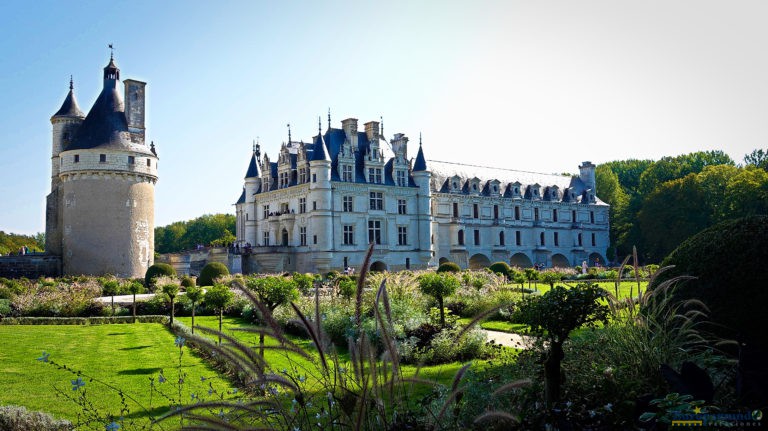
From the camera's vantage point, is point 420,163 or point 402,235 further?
point 420,163

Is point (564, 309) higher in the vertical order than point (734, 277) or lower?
lower

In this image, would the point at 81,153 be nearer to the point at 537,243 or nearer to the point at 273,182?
the point at 273,182

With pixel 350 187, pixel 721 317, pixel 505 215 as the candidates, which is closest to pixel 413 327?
pixel 721 317

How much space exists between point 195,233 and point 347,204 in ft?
144

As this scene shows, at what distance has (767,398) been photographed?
151 inches

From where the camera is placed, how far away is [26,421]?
6.18 m

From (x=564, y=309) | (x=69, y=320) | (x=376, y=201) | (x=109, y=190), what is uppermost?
(x=109, y=190)

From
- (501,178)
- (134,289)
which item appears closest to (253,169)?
(501,178)

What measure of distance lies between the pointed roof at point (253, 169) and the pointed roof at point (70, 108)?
41.2ft

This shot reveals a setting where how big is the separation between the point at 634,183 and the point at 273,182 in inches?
1883

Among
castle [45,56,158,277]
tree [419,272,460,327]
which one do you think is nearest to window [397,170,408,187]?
castle [45,56,158,277]

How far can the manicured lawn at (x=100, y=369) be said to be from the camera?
7.79 m

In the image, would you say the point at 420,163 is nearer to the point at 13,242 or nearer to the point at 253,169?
the point at 253,169

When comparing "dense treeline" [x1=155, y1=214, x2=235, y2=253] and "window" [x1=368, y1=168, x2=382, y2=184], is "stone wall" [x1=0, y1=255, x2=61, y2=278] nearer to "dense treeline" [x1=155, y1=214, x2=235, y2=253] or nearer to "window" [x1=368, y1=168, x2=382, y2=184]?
"window" [x1=368, y1=168, x2=382, y2=184]
